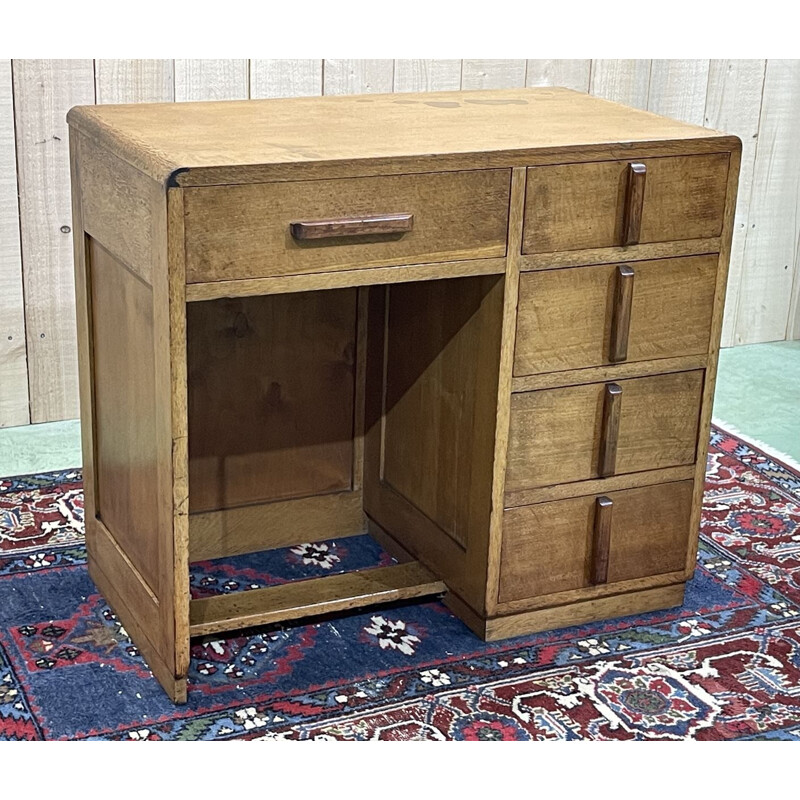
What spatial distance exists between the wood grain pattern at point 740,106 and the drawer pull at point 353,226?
6.13 ft

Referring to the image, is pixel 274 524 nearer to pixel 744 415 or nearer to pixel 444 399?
pixel 444 399

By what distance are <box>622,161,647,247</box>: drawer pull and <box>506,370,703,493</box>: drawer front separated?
0.83 ft

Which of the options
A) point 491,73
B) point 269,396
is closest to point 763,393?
point 491,73

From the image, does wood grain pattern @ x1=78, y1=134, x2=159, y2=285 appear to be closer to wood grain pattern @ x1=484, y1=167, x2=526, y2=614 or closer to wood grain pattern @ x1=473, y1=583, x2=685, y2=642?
wood grain pattern @ x1=484, y1=167, x2=526, y2=614

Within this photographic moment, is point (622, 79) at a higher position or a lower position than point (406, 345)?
higher

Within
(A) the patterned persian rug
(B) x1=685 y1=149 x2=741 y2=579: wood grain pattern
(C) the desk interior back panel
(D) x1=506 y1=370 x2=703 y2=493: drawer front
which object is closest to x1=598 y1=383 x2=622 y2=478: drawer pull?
(D) x1=506 y1=370 x2=703 y2=493: drawer front

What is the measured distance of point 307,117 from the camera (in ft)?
7.09

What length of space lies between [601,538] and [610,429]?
198 mm

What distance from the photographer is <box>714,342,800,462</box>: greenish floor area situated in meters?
3.17

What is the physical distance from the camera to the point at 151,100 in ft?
9.42

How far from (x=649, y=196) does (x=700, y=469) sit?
515mm

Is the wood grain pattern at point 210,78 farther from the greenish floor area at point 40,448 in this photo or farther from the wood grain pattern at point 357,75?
the greenish floor area at point 40,448
